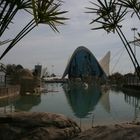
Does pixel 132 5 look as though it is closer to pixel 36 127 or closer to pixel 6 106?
pixel 36 127

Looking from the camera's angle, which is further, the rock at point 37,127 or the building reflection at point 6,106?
the building reflection at point 6,106

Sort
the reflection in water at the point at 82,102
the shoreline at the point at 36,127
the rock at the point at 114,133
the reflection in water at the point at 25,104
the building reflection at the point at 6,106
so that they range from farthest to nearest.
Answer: the reflection in water at the point at 25,104 < the reflection in water at the point at 82,102 < the building reflection at the point at 6,106 < the shoreline at the point at 36,127 < the rock at the point at 114,133

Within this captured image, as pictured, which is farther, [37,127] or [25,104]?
[25,104]

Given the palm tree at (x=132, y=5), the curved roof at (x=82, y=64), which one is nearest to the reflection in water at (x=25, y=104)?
the palm tree at (x=132, y=5)

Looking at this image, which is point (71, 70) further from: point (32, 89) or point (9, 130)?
point (9, 130)

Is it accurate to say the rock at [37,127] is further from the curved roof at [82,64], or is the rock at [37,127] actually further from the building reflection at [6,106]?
the curved roof at [82,64]

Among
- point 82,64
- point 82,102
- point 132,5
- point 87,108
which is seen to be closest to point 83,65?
point 82,64

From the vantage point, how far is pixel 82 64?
134875mm

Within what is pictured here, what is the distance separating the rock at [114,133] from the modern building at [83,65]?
123648mm

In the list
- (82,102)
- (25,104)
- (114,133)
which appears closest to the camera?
(114,133)

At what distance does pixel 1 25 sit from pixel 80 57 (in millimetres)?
123905

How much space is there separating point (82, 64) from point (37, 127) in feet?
420

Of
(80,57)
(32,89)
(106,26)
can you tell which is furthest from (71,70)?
(106,26)

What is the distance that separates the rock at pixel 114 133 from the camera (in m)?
5.05
